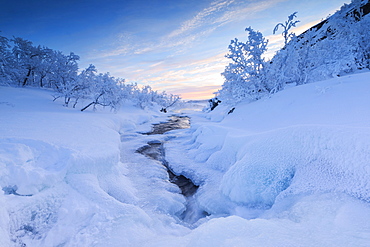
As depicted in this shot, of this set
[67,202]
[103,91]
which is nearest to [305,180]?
[67,202]

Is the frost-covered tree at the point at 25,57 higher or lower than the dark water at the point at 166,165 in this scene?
higher

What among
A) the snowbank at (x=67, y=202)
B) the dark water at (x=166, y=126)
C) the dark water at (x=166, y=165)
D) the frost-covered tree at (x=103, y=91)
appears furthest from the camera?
the frost-covered tree at (x=103, y=91)

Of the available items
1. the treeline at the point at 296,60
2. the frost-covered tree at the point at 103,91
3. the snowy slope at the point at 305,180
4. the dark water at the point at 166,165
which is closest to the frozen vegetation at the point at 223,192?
the snowy slope at the point at 305,180

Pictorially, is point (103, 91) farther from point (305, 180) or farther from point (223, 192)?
point (305, 180)

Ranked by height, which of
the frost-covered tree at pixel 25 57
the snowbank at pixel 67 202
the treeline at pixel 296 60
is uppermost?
the frost-covered tree at pixel 25 57

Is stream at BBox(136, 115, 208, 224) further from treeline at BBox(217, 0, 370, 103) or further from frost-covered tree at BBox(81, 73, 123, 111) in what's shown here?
frost-covered tree at BBox(81, 73, 123, 111)

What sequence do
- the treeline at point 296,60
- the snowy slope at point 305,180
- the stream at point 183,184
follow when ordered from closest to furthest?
the snowy slope at point 305,180 → the stream at point 183,184 → the treeline at point 296,60

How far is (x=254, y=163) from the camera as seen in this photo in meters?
3.86

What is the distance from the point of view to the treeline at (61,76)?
61.0ft

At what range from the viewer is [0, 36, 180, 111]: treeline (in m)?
18.6

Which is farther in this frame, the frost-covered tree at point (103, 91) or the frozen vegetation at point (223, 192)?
the frost-covered tree at point (103, 91)

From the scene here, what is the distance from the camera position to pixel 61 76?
24.0 metres

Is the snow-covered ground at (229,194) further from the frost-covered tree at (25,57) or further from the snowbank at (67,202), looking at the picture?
the frost-covered tree at (25,57)

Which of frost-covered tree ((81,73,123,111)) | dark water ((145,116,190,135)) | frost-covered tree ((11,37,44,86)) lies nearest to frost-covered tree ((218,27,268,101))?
dark water ((145,116,190,135))
